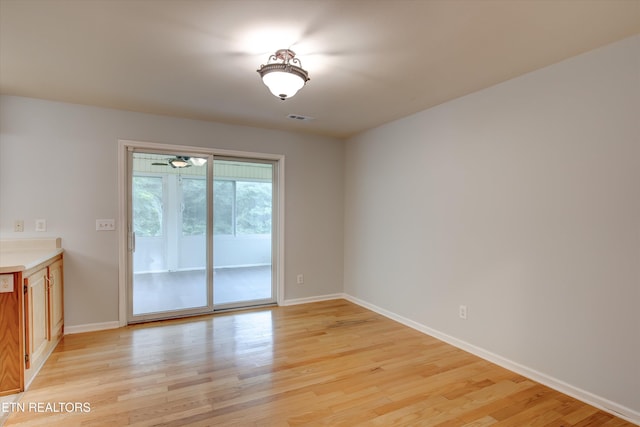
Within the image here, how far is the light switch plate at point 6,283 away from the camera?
7.43ft

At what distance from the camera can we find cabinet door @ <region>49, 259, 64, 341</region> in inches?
119

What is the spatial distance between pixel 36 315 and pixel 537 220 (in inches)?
162

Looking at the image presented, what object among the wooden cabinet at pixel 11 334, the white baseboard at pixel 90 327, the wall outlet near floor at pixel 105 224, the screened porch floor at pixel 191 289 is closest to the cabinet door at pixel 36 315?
the wooden cabinet at pixel 11 334

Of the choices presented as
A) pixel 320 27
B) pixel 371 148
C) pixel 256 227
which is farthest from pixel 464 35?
pixel 256 227

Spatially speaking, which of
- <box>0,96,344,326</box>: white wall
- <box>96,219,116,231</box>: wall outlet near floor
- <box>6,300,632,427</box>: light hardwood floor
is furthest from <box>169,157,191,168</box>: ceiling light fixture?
<box>6,300,632,427</box>: light hardwood floor

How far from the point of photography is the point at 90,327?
3.62 m

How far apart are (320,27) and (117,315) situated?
3710mm

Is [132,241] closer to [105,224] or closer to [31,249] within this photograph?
[105,224]

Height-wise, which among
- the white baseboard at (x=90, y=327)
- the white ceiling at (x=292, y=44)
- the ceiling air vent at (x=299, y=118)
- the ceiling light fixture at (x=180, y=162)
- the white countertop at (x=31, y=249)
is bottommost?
the white baseboard at (x=90, y=327)

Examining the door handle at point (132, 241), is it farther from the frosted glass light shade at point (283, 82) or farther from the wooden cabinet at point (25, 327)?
the frosted glass light shade at point (283, 82)

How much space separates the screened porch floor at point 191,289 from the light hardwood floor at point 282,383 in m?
0.45

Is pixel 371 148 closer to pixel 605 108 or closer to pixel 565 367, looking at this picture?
pixel 605 108

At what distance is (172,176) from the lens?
4078 millimetres

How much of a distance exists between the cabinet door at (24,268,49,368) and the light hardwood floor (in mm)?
217
